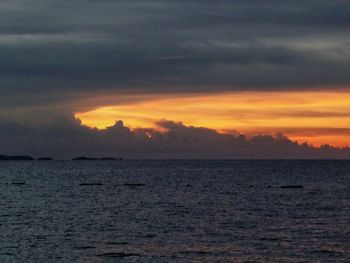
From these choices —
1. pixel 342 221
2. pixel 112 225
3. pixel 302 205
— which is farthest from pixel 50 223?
pixel 302 205

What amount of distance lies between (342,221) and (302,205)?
24202 millimetres

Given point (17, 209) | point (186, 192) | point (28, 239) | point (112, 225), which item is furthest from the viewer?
point (186, 192)

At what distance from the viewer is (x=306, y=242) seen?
60.0 meters

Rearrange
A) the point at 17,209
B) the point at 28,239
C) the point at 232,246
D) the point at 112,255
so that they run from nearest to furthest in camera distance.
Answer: the point at 112,255 → the point at 232,246 → the point at 28,239 → the point at 17,209

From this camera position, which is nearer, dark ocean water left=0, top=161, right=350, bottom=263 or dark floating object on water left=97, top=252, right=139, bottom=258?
dark floating object on water left=97, top=252, right=139, bottom=258

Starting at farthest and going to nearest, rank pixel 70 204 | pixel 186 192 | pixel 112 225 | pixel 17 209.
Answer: pixel 186 192 < pixel 70 204 < pixel 17 209 < pixel 112 225

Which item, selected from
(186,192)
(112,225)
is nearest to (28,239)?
(112,225)

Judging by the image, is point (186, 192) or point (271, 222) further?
point (186, 192)

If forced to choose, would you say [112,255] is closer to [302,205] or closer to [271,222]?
[271,222]

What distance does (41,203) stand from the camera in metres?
109

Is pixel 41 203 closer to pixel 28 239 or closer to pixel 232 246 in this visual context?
pixel 28 239

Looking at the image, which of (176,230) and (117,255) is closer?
(117,255)

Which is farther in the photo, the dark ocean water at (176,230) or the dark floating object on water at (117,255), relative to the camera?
the dark ocean water at (176,230)

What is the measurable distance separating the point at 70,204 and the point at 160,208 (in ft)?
57.1
